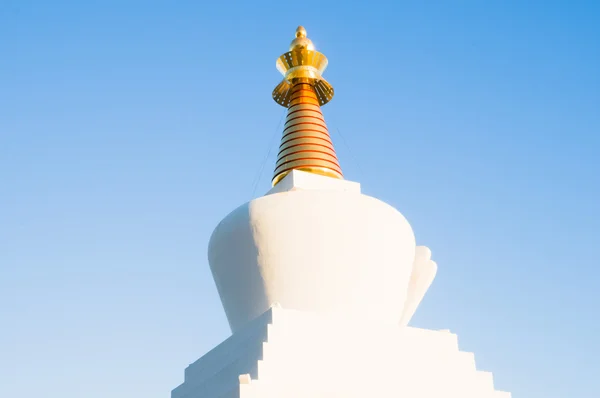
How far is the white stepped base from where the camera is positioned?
862 cm

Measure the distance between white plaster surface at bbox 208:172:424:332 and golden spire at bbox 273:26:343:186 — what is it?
58.4 inches

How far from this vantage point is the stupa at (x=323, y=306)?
886cm

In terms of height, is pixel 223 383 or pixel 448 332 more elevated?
pixel 448 332

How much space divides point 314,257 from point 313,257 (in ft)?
0.04

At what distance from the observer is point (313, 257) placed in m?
10.0

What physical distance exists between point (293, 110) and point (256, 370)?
5629 mm

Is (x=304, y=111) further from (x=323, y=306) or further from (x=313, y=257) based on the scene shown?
(x=323, y=306)

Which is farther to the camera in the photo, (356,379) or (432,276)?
(432,276)

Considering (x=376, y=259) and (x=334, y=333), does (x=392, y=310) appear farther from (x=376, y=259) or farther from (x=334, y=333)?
(x=334, y=333)

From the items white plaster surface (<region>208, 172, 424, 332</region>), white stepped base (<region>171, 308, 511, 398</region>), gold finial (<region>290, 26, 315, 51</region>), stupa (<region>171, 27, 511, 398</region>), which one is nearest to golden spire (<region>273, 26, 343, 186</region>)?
gold finial (<region>290, 26, 315, 51</region>)

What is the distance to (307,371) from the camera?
879 cm

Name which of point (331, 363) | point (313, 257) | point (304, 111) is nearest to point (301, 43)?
point (304, 111)

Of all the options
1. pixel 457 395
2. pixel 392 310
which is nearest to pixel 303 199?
pixel 392 310

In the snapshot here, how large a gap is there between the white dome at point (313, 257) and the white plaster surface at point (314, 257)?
1 centimetres
